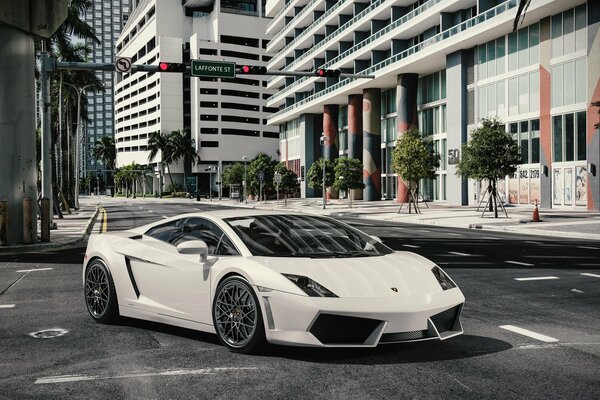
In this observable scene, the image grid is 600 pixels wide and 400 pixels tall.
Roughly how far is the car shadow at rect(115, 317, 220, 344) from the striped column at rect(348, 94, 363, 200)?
188ft

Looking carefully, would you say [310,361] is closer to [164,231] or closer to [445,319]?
[445,319]

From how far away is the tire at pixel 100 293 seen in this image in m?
6.71

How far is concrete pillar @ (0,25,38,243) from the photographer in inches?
631

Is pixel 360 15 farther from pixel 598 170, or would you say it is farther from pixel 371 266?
pixel 371 266

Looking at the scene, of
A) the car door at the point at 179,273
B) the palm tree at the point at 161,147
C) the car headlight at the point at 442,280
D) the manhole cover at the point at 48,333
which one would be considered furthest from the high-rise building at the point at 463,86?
the palm tree at the point at 161,147

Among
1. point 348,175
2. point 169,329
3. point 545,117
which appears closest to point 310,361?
point 169,329

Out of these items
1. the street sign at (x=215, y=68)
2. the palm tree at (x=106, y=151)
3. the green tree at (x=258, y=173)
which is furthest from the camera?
the palm tree at (x=106, y=151)

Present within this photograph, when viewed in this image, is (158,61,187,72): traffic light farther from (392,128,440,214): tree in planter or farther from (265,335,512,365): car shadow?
(265,335,512,365): car shadow

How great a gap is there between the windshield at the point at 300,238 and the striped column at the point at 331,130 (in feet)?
212

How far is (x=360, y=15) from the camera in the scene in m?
58.6

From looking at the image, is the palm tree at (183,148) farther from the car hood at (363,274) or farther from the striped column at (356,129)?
the car hood at (363,274)

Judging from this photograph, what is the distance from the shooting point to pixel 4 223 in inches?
638


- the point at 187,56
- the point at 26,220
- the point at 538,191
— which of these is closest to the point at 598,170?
the point at 538,191

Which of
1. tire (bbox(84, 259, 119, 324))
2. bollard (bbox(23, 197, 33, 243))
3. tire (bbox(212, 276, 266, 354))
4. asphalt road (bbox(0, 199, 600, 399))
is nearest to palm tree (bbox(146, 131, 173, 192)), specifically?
bollard (bbox(23, 197, 33, 243))
